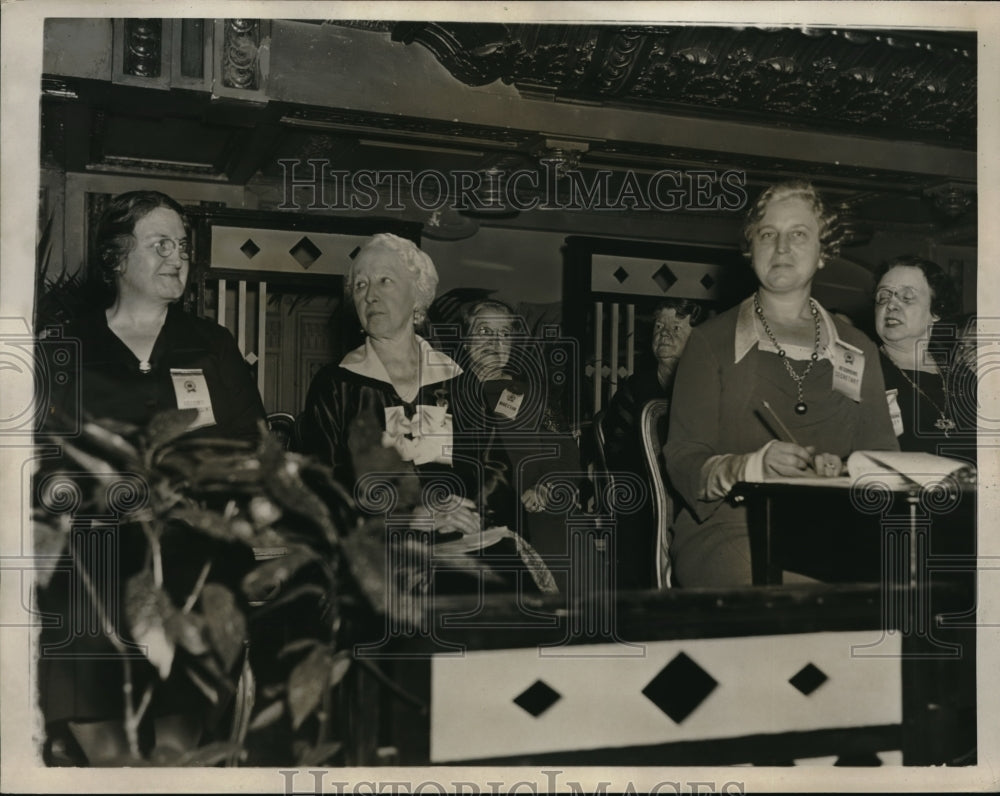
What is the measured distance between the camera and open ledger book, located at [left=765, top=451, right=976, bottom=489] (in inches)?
101

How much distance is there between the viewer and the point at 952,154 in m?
2.72

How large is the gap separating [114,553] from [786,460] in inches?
67.3

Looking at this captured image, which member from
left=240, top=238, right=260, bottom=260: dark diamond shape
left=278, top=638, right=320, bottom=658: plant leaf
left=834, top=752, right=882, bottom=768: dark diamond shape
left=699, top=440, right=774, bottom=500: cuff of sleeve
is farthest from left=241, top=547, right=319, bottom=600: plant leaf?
left=834, top=752, right=882, bottom=768: dark diamond shape

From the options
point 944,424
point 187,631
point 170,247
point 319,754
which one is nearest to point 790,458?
point 944,424

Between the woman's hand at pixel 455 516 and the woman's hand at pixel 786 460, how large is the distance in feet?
2.49

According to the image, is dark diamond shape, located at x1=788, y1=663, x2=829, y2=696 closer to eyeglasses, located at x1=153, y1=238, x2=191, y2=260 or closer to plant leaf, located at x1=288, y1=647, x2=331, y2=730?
plant leaf, located at x1=288, y1=647, x2=331, y2=730

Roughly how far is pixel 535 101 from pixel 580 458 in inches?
38.1

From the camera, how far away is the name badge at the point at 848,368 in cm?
264

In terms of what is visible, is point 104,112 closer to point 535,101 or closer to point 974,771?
point 535,101

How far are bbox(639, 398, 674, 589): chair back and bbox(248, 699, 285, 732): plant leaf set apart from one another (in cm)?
100

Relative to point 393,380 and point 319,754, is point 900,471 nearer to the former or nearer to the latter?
point 393,380

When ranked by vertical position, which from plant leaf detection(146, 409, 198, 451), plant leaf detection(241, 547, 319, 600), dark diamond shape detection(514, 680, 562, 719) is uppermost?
plant leaf detection(146, 409, 198, 451)

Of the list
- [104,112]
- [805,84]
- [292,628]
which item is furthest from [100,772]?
[805,84]

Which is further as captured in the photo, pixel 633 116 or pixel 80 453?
pixel 633 116
